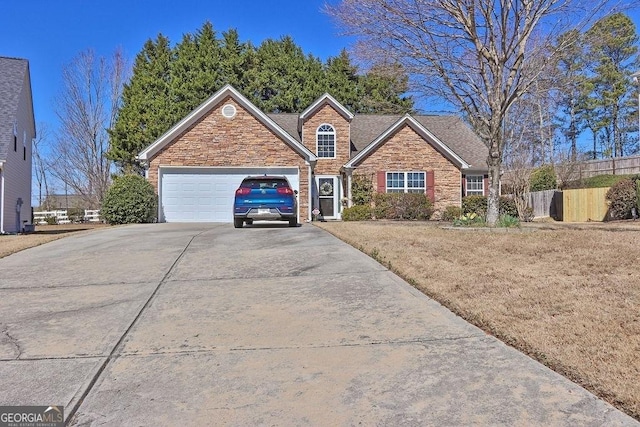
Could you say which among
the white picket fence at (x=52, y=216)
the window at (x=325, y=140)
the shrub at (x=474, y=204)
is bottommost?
the white picket fence at (x=52, y=216)

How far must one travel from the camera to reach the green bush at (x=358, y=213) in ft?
70.7

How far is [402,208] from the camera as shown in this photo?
71.9 ft

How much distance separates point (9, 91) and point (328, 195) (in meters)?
14.0

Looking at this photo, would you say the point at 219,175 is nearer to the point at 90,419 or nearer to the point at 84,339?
the point at 84,339

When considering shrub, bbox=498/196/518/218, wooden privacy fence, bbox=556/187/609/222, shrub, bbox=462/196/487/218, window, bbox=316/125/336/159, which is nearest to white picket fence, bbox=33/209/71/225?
window, bbox=316/125/336/159

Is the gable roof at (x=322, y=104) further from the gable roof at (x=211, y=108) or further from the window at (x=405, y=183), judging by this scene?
the window at (x=405, y=183)

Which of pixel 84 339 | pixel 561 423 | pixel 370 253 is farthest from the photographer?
→ pixel 370 253

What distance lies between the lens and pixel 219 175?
20.6 metres

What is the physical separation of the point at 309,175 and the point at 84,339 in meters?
16.9

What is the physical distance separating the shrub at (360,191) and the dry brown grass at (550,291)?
12.5 metres

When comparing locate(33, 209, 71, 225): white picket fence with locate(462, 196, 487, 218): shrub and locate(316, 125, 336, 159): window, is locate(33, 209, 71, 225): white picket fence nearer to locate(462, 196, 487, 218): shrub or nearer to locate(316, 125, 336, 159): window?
locate(316, 125, 336, 159): window

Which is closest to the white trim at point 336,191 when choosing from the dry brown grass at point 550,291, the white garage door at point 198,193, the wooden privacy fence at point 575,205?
the white garage door at point 198,193

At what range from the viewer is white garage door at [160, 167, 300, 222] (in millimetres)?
20312

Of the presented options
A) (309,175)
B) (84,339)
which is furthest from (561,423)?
(309,175)
